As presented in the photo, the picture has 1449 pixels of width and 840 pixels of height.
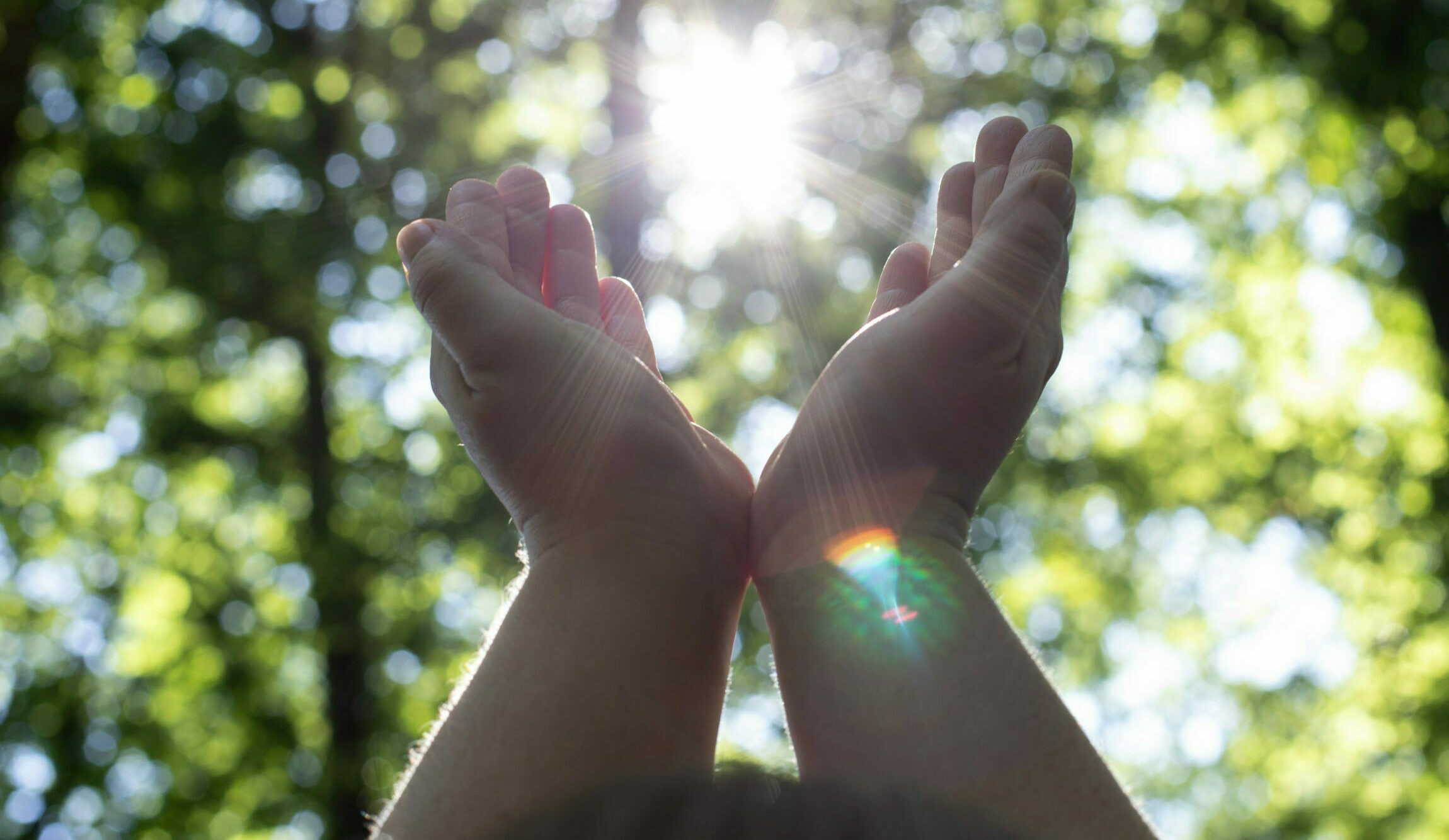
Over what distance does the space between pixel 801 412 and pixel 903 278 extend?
396mm

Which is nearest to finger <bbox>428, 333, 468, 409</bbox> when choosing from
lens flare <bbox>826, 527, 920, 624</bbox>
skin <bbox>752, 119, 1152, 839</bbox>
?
skin <bbox>752, 119, 1152, 839</bbox>

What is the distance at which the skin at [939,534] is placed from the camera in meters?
1.17

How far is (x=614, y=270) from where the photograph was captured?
23.5 feet

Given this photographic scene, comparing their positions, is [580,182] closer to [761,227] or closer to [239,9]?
[761,227]

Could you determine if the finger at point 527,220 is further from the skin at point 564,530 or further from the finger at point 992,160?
the finger at point 992,160

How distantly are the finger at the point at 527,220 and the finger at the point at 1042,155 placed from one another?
0.84 metres

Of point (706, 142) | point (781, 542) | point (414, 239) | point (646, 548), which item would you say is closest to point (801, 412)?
point (781, 542)

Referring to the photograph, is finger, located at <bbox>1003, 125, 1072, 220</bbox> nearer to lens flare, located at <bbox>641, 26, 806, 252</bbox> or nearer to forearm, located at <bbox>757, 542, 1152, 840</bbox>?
forearm, located at <bbox>757, 542, 1152, 840</bbox>

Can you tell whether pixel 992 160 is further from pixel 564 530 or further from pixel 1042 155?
pixel 564 530

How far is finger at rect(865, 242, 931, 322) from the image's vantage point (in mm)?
1784

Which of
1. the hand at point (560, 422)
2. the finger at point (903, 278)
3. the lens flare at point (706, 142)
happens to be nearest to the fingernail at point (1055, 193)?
the finger at point (903, 278)

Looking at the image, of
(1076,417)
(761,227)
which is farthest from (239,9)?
(1076,417)

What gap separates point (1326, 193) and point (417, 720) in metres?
8.72

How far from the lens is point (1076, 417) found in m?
7.56
